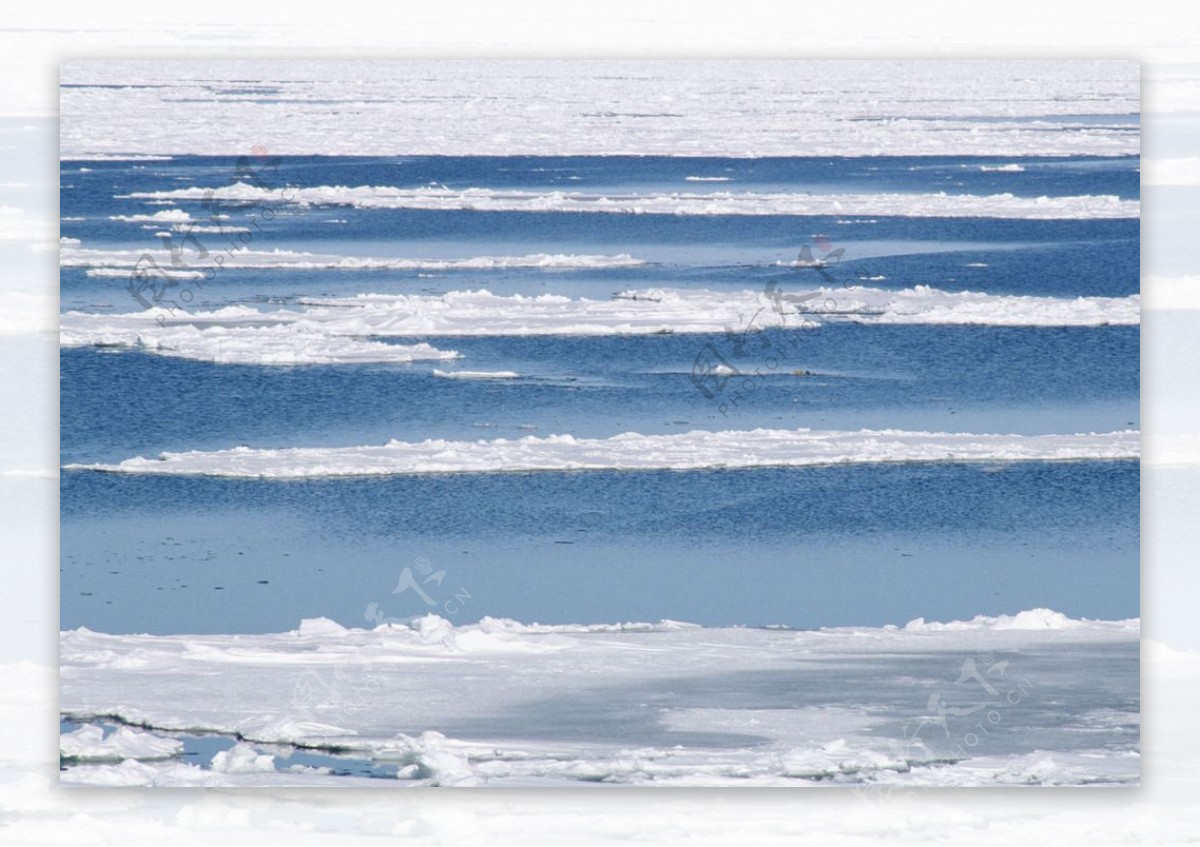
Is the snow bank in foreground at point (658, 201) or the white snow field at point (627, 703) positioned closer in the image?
the white snow field at point (627, 703)

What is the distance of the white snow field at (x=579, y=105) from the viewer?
9641mm

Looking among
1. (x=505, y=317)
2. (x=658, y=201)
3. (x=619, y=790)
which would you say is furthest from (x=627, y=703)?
(x=658, y=201)

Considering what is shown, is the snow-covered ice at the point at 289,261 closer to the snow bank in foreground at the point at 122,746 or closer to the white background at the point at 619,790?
the white background at the point at 619,790

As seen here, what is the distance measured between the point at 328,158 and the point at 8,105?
1.49 meters

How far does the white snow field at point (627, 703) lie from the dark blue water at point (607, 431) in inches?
5.5

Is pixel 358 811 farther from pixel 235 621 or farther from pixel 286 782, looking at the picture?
pixel 235 621

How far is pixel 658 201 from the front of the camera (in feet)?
34.0

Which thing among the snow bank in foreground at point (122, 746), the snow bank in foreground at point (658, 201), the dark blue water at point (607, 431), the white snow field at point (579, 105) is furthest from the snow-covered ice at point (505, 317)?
the snow bank in foreground at point (122, 746)

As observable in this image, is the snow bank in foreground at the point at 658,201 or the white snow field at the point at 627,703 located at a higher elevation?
the snow bank in foreground at the point at 658,201

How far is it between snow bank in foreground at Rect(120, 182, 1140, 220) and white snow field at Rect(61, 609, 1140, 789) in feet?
6.50

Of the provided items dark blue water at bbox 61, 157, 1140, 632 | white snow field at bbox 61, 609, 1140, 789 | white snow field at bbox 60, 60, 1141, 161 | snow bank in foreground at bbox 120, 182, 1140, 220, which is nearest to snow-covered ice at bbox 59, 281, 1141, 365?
dark blue water at bbox 61, 157, 1140, 632

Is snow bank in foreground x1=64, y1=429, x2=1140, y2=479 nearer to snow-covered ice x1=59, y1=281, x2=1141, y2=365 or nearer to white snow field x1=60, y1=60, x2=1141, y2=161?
snow-covered ice x1=59, y1=281, x2=1141, y2=365

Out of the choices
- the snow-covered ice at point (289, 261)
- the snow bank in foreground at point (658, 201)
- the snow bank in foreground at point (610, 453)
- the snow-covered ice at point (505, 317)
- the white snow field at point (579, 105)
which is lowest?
the snow bank in foreground at point (610, 453)

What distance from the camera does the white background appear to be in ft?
29.9
